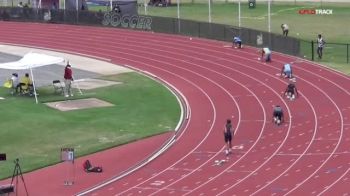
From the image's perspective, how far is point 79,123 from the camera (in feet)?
128

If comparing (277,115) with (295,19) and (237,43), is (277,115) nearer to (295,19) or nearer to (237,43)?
(237,43)

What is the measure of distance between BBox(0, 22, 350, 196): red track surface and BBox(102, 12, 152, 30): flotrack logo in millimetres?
8455

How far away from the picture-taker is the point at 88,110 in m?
41.9

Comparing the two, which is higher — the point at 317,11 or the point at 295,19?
the point at 317,11

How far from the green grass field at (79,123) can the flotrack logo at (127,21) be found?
2069 cm

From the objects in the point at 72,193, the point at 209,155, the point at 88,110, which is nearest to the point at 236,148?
the point at 209,155

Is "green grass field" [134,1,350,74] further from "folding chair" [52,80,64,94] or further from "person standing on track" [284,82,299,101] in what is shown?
"folding chair" [52,80,64,94]

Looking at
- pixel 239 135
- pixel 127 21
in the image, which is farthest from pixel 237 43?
pixel 239 135

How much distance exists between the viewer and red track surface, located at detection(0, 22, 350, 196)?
1171 inches

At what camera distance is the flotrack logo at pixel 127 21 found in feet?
221

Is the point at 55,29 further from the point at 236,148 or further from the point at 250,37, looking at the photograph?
the point at 236,148

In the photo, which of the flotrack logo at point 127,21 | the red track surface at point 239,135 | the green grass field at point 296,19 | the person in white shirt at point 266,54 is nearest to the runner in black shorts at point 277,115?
the red track surface at point 239,135

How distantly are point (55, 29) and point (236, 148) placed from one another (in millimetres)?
39143

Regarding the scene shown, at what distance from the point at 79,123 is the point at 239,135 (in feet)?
22.8
